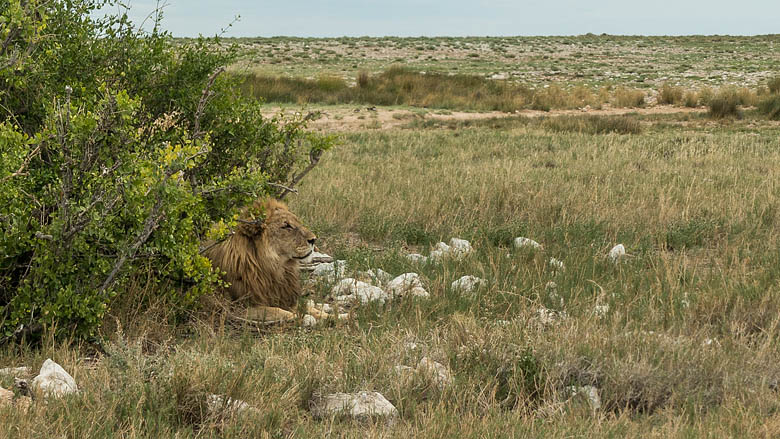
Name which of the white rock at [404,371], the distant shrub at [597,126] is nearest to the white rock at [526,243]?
the white rock at [404,371]

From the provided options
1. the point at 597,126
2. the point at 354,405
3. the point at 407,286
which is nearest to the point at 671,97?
the point at 597,126

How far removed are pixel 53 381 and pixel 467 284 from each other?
2.96 meters

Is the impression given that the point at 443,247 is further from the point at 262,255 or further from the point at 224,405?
the point at 224,405

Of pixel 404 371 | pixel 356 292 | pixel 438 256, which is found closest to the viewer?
pixel 404 371

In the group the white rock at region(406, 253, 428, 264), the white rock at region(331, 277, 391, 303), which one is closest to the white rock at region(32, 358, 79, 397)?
the white rock at region(331, 277, 391, 303)

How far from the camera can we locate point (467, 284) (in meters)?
5.34

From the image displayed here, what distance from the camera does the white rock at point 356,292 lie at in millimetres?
5102

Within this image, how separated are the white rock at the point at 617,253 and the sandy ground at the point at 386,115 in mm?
12043

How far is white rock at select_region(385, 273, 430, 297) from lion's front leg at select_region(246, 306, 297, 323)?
85cm

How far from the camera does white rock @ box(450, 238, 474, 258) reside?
619cm

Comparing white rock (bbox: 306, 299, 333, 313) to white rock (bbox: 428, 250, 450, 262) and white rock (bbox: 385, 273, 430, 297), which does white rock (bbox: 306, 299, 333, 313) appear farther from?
white rock (bbox: 428, 250, 450, 262)

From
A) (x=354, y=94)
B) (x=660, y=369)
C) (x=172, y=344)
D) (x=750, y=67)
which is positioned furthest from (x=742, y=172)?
(x=750, y=67)

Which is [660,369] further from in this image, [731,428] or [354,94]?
[354,94]

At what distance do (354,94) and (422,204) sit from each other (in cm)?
1778
